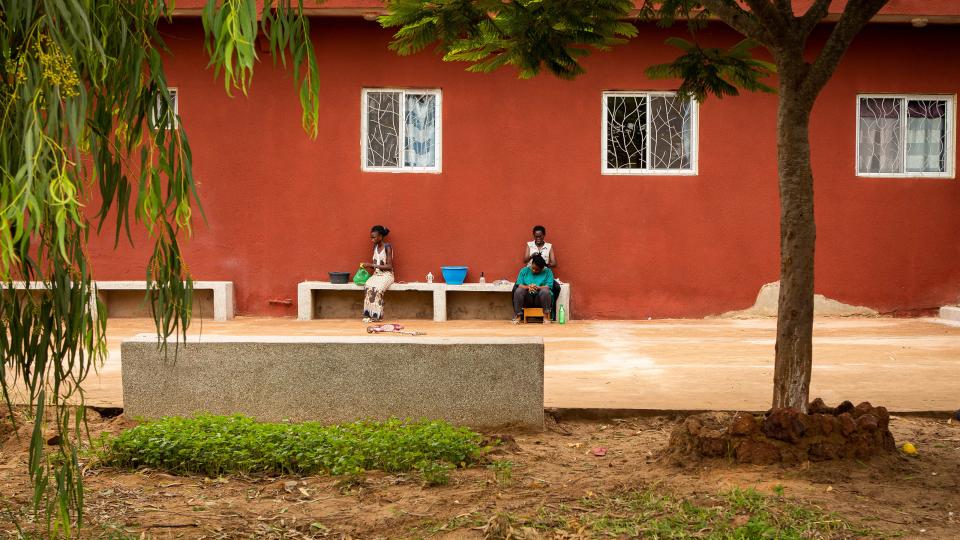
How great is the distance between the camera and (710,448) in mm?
4582

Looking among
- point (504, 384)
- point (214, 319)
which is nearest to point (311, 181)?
point (214, 319)

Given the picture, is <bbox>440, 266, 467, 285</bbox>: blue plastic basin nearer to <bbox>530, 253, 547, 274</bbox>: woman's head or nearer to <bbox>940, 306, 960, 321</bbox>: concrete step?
<bbox>530, 253, 547, 274</bbox>: woman's head

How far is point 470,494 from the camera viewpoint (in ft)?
13.9

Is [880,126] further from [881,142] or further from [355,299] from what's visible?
[355,299]

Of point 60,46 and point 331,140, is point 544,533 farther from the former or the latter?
point 331,140

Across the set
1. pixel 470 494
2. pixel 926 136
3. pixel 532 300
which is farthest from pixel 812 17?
pixel 926 136

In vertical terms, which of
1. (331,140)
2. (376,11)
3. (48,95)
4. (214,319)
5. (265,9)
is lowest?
(214,319)

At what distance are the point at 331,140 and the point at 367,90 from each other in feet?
3.01

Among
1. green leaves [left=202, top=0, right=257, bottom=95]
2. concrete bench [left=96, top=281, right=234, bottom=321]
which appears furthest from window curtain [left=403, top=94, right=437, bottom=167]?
green leaves [left=202, top=0, right=257, bottom=95]

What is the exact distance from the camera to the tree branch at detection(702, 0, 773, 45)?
4961mm

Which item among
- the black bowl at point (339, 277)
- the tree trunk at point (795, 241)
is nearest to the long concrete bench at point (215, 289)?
the black bowl at point (339, 277)

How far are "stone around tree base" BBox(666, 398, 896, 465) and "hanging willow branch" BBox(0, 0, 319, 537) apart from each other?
9.05 ft

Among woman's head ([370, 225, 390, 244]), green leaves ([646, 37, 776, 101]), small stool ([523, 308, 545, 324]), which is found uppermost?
green leaves ([646, 37, 776, 101])

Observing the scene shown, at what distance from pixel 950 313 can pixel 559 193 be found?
5857mm
